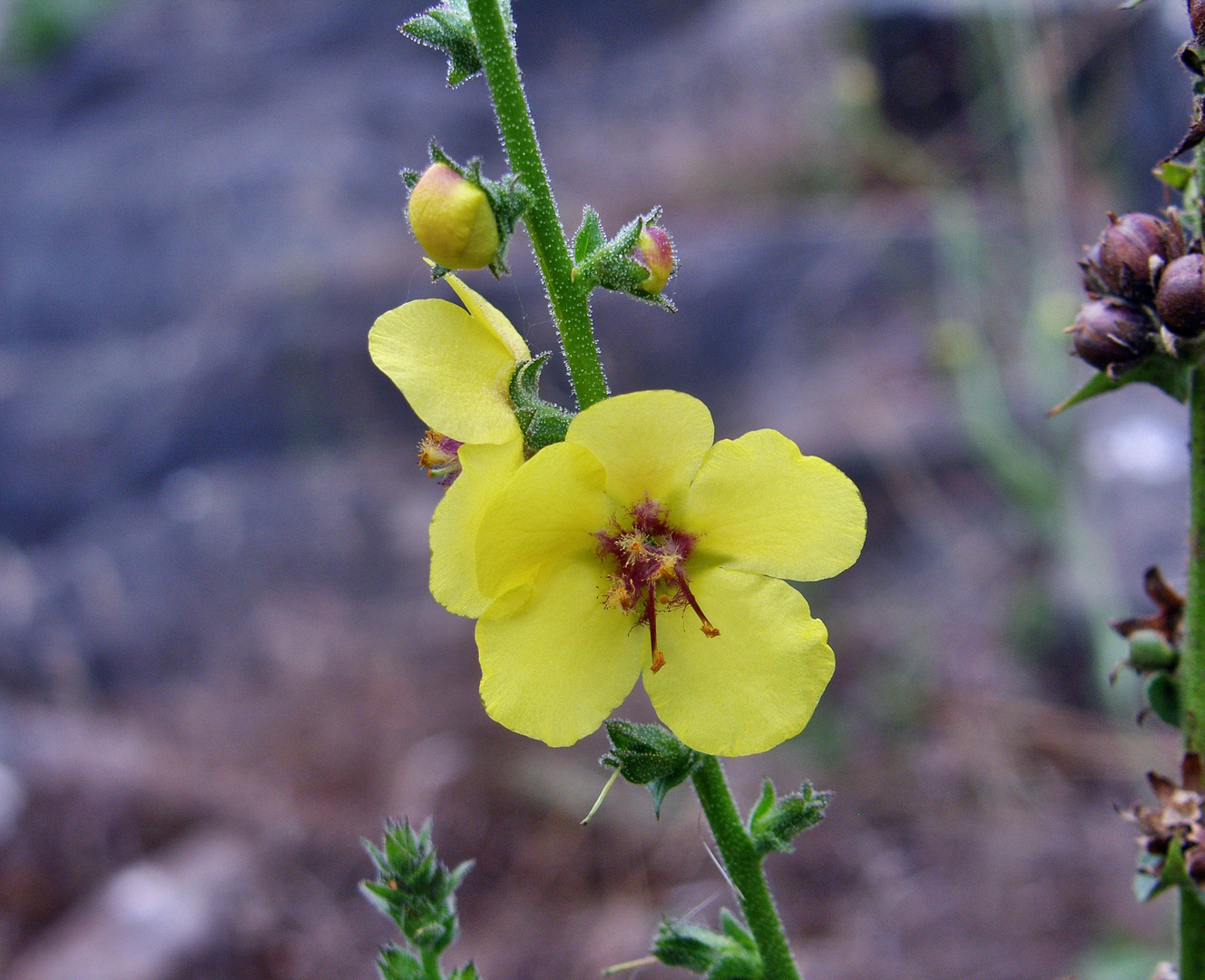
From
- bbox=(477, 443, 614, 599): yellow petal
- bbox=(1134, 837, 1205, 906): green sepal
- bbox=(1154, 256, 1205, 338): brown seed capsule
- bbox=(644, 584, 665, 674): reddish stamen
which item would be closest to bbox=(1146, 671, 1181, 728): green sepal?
bbox=(1134, 837, 1205, 906): green sepal

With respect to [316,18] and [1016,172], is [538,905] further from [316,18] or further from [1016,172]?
[316,18]

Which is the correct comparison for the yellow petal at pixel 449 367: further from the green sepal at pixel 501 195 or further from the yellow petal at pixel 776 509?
the yellow petal at pixel 776 509

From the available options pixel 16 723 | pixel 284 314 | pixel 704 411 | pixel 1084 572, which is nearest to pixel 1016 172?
pixel 1084 572

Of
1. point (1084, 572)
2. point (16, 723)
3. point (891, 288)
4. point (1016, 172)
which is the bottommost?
point (16, 723)

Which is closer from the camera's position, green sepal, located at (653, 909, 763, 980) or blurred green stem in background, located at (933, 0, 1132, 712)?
green sepal, located at (653, 909, 763, 980)

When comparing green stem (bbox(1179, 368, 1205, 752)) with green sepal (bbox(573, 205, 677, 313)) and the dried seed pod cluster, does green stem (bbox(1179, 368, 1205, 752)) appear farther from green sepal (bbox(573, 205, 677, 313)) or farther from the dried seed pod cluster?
green sepal (bbox(573, 205, 677, 313))

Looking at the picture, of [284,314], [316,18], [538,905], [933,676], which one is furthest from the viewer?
[316,18]

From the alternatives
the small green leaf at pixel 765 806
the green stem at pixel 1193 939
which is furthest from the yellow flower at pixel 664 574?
the green stem at pixel 1193 939

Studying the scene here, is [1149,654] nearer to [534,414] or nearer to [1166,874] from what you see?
[1166,874]
